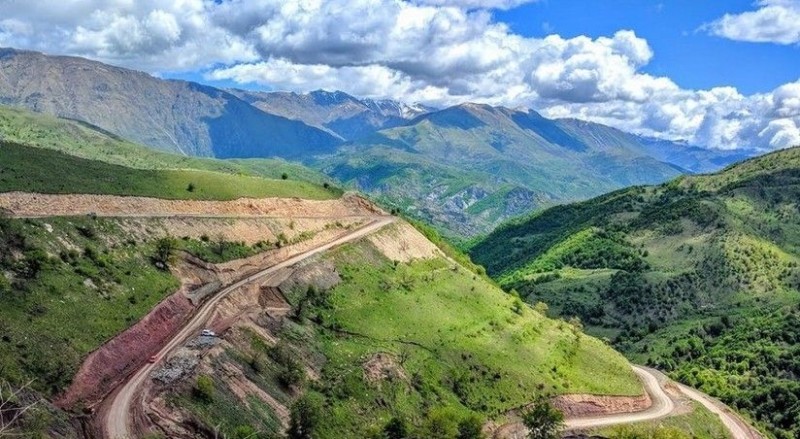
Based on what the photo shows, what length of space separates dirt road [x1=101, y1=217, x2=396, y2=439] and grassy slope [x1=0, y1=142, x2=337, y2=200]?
24.2 m

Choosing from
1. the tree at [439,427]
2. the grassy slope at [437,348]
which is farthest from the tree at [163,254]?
the tree at [439,427]

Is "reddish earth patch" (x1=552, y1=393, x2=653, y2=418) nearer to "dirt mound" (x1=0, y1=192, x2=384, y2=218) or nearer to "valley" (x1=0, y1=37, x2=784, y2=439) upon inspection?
"valley" (x1=0, y1=37, x2=784, y2=439)

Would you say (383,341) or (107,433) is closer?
(107,433)

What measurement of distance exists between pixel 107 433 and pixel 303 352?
35888mm

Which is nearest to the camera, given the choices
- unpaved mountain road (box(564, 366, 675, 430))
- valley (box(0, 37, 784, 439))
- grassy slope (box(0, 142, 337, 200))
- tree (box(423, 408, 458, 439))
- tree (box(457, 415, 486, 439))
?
valley (box(0, 37, 784, 439))

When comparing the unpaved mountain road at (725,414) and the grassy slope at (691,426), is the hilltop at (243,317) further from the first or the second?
the unpaved mountain road at (725,414)

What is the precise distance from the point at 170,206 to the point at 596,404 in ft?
294

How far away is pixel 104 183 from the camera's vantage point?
113938mm

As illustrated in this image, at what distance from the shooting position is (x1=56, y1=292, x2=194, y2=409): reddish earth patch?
6956 centimetres

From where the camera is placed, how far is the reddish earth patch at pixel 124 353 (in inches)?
2739

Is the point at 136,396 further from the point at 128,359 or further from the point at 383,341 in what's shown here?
the point at 383,341

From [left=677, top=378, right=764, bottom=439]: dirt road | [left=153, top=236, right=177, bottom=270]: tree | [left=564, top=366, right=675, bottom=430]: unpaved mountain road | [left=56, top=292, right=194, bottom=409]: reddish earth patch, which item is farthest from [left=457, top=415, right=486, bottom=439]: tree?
[left=677, top=378, right=764, bottom=439]: dirt road

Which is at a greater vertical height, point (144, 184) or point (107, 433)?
point (144, 184)

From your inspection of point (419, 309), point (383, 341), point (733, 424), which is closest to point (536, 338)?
point (419, 309)
